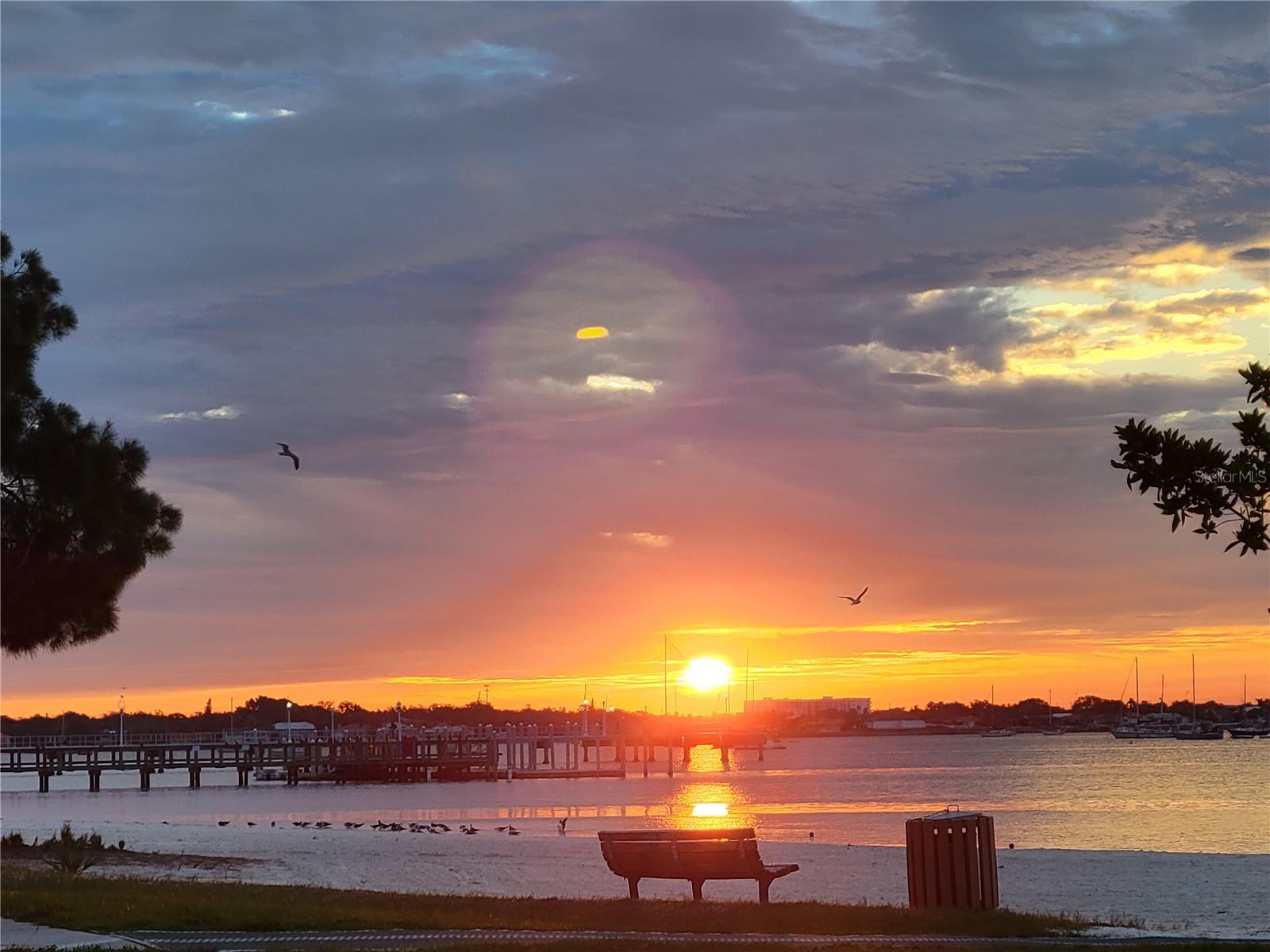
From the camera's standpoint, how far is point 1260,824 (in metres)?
55.2

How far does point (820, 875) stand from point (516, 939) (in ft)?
68.0

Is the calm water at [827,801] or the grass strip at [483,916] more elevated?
the grass strip at [483,916]

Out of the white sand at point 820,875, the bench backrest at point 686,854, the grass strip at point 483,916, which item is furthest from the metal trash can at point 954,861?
the white sand at point 820,875

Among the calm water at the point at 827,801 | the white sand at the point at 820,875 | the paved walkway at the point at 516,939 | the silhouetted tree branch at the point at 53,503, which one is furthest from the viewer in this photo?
the calm water at the point at 827,801

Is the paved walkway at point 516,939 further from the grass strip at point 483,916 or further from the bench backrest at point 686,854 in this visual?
the bench backrest at point 686,854

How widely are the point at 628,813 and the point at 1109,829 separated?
27.2 m

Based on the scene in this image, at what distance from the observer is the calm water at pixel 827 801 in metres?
55.3

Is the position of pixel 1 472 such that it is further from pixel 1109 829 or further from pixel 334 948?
pixel 1109 829

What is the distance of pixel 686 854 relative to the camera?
19078 mm

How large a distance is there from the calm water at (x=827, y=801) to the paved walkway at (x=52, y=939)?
34.7 meters

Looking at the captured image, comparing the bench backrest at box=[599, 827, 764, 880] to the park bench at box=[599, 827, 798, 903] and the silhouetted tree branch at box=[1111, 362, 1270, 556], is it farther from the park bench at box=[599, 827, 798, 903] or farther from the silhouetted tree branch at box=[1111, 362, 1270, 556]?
the silhouetted tree branch at box=[1111, 362, 1270, 556]

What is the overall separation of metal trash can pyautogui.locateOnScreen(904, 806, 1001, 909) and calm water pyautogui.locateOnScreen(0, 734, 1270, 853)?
28.1m

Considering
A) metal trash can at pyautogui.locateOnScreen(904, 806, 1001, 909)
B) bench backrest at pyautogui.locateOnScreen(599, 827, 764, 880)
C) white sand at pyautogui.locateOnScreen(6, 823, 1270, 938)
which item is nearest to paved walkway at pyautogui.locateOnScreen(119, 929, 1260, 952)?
metal trash can at pyautogui.locateOnScreen(904, 806, 1001, 909)

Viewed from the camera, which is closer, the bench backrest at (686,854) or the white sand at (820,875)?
the bench backrest at (686,854)
